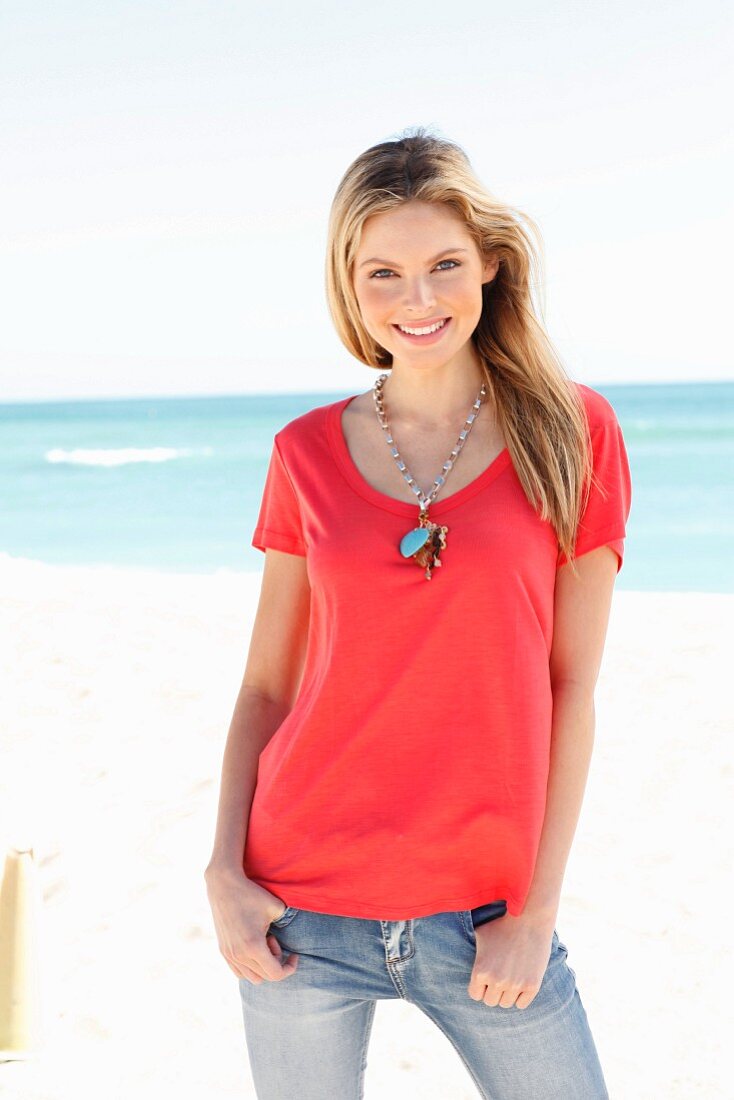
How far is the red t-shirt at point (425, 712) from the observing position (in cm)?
180

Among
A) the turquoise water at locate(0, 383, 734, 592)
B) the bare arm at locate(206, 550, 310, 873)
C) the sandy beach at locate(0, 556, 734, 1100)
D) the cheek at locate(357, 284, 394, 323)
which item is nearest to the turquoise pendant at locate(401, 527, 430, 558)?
the bare arm at locate(206, 550, 310, 873)

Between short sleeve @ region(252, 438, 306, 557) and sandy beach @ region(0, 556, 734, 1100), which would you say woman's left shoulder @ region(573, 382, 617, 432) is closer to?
short sleeve @ region(252, 438, 306, 557)

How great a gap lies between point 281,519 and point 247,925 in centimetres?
69

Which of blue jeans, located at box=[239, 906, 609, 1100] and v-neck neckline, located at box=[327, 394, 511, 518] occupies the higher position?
v-neck neckline, located at box=[327, 394, 511, 518]

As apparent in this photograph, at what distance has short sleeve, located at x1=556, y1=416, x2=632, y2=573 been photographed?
187 centimetres

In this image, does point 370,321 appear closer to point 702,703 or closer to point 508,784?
point 508,784

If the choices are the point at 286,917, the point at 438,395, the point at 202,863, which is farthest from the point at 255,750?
the point at 202,863

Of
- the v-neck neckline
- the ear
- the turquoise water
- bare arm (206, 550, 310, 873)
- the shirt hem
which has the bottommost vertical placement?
the turquoise water

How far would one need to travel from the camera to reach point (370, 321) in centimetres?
202

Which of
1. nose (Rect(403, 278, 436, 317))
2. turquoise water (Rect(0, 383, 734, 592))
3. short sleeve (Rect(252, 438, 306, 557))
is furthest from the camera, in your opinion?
turquoise water (Rect(0, 383, 734, 592))

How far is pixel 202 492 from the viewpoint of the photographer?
1176 inches

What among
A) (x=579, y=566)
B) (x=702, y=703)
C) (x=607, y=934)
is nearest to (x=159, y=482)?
(x=702, y=703)

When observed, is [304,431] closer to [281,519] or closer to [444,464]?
[281,519]

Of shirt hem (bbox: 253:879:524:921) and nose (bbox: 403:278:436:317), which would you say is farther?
nose (bbox: 403:278:436:317)
